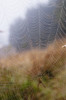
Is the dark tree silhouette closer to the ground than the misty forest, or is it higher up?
higher up

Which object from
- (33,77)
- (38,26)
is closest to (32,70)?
(33,77)

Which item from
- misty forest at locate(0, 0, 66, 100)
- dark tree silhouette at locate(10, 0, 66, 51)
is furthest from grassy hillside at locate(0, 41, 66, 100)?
dark tree silhouette at locate(10, 0, 66, 51)

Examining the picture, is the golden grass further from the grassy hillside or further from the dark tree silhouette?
the dark tree silhouette

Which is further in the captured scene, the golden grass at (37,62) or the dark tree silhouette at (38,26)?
the dark tree silhouette at (38,26)

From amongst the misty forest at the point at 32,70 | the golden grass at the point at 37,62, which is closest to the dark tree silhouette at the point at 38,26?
the misty forest at the point at 32,70

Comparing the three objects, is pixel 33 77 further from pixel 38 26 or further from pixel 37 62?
pixel 38 26

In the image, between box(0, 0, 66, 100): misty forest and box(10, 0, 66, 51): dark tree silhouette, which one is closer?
box(0, 0, 66, 100): misty forest

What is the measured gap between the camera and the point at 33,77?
757 millimetres

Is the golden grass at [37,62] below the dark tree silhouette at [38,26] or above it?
below

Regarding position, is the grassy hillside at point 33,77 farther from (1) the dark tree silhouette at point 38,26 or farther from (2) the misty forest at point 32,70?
(1) the dark tree silhouette at point 38,26

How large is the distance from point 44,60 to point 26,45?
0.28m

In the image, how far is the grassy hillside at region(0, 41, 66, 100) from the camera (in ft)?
2.23

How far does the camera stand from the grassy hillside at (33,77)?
0.68m

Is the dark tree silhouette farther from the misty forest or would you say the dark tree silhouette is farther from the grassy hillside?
the grassy hillside
